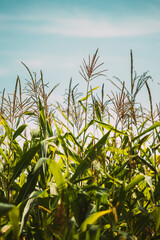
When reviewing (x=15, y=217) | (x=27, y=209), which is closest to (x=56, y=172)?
(x=27, y=209)

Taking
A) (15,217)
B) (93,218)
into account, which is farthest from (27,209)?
(93,218)

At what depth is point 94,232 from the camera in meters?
1.08

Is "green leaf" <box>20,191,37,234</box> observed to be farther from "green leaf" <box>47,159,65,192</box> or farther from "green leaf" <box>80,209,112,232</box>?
"green leaf" <box>80,209,112,232</box>

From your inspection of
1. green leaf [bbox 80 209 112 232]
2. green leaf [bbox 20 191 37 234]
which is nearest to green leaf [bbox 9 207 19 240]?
green leaf [bbox 20 191 37 234]

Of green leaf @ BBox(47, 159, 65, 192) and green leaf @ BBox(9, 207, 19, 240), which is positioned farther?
green leaf @ BBox(47, 159, 65, 192)

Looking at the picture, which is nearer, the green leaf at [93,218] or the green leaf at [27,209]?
the green leaf at [93,218]

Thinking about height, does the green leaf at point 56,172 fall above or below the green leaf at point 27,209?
above

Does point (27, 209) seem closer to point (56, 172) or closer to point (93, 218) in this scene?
point (56, 172)

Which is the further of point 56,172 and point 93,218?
point 56,172

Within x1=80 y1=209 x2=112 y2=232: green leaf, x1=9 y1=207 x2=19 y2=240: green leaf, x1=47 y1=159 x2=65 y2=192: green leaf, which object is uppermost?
x1=47 y1=159 x2=65 y2=192: green leaf

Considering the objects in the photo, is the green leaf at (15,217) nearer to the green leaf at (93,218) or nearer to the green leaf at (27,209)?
the green leaf at (27,209)

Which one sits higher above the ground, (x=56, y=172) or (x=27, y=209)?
(x=56, y=172)

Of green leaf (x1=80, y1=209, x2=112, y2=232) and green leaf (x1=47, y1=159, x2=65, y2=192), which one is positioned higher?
green leaf (x1=47, y1=159, x2=65, y2=192)

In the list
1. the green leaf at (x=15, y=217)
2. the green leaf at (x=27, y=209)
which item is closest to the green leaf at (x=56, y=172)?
the green leaf at (x=27, y=209)
